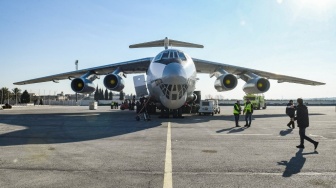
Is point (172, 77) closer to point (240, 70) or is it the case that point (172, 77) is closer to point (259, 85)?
point (259, 85)

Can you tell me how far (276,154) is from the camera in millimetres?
7066

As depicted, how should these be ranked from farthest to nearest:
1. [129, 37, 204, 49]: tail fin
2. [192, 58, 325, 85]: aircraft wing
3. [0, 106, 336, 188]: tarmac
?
[129, 37, 204, 49]: tail fin
[192, 58, 325, 85]: aircraft wing
[0, 106, 336, 188]: tarmac

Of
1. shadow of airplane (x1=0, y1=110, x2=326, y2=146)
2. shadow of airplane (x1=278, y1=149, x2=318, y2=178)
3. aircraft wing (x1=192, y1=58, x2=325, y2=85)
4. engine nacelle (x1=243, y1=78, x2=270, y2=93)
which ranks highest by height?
aircraft wing (x1=192, y1=58, x2=325, y2=85)

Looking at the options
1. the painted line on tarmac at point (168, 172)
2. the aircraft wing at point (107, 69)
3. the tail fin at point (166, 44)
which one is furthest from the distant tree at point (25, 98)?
the painted line on tarmac at point (168, 172)

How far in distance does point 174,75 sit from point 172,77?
16cm

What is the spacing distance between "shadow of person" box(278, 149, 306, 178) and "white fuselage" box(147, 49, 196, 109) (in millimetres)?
9409

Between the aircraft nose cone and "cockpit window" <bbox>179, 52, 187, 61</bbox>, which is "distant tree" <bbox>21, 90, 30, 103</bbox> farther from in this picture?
the aircraft nose cone

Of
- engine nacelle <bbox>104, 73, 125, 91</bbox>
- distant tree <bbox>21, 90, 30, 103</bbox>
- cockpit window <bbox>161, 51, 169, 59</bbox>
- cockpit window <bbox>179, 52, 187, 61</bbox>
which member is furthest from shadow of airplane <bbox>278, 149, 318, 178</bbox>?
distant tree <bbox>21, 90, 30, 103</bbox>

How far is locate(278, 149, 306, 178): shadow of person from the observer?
5266 millimetres

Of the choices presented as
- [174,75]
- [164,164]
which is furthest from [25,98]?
[164,164]

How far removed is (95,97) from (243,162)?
118 m

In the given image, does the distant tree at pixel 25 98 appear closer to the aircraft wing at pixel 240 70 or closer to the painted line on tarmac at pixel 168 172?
the aircraft wing at pixel 240 70

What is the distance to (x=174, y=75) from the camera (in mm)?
15633

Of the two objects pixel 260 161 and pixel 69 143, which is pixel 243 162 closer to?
pixel 260 161
